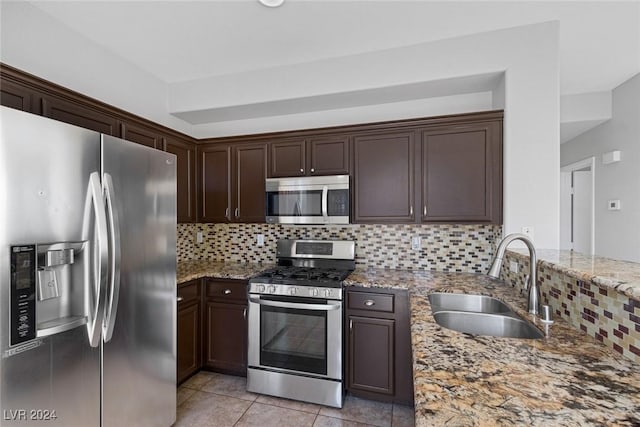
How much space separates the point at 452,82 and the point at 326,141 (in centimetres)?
112

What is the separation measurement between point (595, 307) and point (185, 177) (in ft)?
9.72

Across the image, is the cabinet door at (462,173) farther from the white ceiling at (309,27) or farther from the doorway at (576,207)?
the doorway at (576,207)

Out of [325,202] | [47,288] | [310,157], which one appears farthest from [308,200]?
[47,288]

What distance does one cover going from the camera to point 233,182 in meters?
2.91

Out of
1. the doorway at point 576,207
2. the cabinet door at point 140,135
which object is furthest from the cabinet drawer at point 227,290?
the doorway at point 576,207

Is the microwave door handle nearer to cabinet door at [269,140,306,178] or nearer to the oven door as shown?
cabinet door at [269,140,306,178]

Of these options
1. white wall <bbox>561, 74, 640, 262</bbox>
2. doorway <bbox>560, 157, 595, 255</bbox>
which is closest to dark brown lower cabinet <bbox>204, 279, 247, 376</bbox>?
white wall <bbox>561, 74, 640, 262</bbox>

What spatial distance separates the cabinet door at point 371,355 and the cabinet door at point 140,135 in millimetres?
2141

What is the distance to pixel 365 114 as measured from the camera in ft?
9.35

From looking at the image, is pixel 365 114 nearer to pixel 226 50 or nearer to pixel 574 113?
pixel 226 50

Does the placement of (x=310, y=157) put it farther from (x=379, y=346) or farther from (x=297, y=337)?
(x=379, y=346)

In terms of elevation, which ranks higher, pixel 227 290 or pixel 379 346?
pixel 227 290

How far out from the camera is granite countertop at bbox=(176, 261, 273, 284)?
2500 millimetres

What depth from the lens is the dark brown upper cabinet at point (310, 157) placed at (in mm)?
2596
